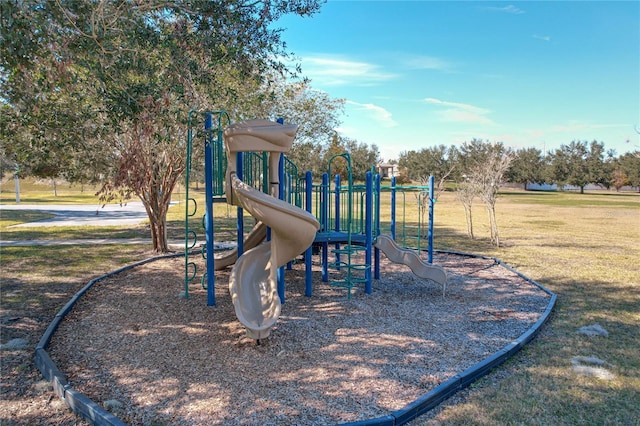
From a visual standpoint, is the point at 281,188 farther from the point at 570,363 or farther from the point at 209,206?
the point at 570,363

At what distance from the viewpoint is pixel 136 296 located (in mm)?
7246

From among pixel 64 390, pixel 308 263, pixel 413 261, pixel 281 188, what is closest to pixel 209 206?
pixel 281 188

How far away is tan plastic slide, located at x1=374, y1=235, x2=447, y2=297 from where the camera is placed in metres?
7.64

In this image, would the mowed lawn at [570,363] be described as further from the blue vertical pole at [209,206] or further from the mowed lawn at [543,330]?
the blue vertical pole at [209,206]

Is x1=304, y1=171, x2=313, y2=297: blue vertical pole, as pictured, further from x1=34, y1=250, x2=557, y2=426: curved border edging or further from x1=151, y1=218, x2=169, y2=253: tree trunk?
x1=151, y1=218, x2=169, y2=253: tree trunk

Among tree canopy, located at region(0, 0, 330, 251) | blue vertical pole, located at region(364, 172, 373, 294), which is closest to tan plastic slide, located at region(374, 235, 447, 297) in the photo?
blue vertical pole, located at region(364, 172, 373, 294)

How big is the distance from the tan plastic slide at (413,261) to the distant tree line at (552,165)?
173ft

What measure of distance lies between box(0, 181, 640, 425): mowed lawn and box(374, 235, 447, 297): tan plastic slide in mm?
1910

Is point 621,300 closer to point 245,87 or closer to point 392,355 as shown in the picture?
point 392,355

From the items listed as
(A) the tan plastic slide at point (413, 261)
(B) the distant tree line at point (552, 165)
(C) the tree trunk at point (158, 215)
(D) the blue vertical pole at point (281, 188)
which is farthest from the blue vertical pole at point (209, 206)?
(B) the distant tree line at point (552, 165)

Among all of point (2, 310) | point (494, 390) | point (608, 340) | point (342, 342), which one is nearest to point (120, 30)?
point (2, 310)

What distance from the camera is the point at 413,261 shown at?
7945 mm

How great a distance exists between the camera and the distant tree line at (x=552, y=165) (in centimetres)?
6209

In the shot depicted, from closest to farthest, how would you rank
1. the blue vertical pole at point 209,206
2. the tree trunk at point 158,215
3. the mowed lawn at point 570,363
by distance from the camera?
the mowed lawn at point 570,363
the blue vertical pole at point 209,206
the tree trunk at point 158,215
